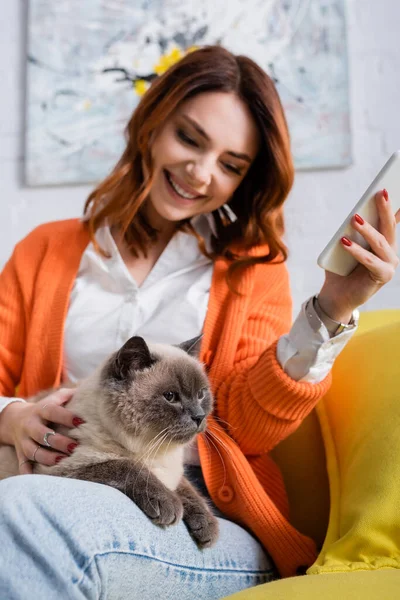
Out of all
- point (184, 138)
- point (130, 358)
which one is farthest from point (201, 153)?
point (130, 358)

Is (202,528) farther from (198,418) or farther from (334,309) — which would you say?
(334,309)

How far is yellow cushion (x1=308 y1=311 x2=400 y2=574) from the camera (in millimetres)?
1008

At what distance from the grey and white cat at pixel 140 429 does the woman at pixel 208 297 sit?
0.12 feet

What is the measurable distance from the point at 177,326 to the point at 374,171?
3.12 ft

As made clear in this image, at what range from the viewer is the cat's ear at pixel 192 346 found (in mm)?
1230

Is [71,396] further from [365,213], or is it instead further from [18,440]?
[365,213]

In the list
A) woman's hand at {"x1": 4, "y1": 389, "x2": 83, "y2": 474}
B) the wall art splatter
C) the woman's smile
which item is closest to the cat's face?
woman's hand at {"x1": 4, "y1": 389, "x2": 83, "y2": 474}

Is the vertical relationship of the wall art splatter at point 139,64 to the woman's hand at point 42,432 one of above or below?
above

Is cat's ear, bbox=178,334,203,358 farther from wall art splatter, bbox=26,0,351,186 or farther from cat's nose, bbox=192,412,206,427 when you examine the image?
wall art splatter, bbox=26,0,351,186

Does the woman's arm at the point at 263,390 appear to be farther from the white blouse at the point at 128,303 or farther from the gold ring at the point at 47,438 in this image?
the gold ring at the point at 47,438

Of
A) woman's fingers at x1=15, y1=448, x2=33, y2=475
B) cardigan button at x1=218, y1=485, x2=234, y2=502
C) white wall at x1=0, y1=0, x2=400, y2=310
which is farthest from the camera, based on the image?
white wall at x1=0, y1=0, x2=400, y2=310

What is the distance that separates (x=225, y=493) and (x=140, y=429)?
1.02 ft

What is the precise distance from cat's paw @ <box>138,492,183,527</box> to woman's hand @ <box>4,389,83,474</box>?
0.57 ft

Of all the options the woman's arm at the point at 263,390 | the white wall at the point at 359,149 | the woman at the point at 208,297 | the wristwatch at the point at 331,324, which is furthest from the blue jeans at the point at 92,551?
the white wall at the point at 359,149
